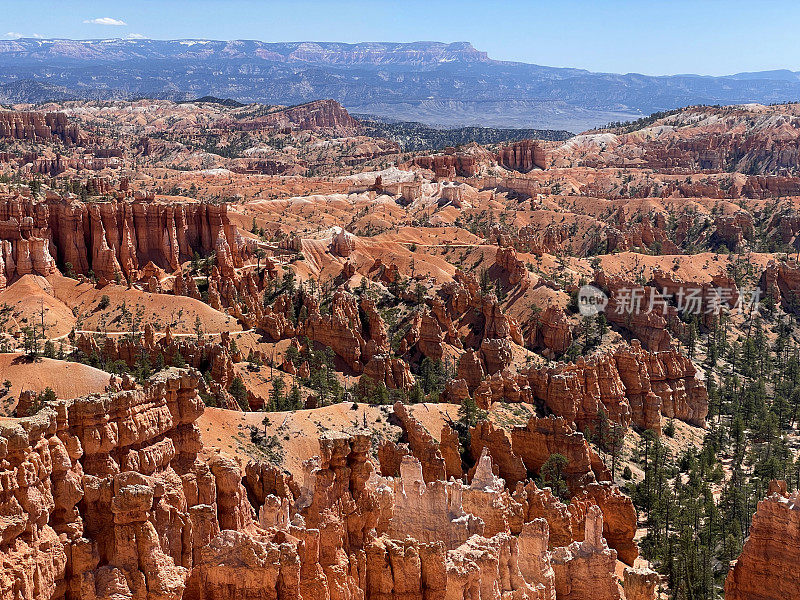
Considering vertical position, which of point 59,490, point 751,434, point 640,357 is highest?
point 59,490

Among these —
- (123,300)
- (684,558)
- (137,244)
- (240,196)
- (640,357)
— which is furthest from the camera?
(240,196)

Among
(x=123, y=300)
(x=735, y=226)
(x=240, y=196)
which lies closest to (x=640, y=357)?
(x=123, y=300)

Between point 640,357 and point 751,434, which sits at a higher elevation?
point 640,357

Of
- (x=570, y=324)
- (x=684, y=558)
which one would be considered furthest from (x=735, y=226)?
(x=684, y=558)

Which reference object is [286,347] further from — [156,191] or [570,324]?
[156,191]

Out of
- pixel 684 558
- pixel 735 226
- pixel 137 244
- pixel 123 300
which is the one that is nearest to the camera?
pixel 684 558

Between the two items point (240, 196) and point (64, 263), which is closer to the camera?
point (64, 263)

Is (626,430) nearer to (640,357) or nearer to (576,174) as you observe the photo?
(640,357)

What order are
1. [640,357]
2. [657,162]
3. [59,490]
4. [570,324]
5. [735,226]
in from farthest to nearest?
[657,162] → [735,226] → [570,324] → [640,357] → [59,490]

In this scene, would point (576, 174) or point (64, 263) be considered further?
point (576, 174)
